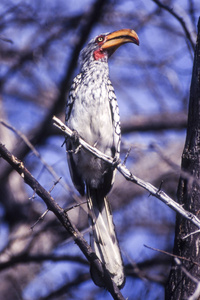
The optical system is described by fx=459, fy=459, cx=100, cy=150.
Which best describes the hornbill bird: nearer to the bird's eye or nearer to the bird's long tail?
the bird's long tail

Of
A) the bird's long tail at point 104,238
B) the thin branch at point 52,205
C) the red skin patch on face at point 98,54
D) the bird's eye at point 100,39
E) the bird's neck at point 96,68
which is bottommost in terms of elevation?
the bird's long tail at point 104,238

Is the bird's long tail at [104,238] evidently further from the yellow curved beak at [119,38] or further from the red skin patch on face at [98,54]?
the yellow curved beak at [119,38]

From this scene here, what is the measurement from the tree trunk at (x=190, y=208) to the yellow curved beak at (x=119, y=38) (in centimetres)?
109

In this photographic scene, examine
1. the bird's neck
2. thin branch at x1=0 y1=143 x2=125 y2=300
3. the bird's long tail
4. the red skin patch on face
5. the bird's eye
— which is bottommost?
the bird's long tail

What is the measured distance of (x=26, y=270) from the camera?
513 centimetres

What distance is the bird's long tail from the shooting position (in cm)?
277

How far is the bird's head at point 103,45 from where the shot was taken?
3.74 m

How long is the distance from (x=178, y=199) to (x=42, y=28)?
3371mm

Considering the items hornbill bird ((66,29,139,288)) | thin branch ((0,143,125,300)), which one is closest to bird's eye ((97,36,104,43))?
hornbill bird ((66,29,139,288))

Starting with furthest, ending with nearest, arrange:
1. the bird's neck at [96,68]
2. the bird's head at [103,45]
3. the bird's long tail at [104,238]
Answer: the bird's head at [103,45] → the bird's neck at [96,68] → the bird's long tail at [104,238]

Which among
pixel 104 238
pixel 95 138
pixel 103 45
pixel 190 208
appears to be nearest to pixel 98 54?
pixel 103 45

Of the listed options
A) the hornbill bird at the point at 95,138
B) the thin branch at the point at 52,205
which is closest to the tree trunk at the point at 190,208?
the thin branch at the point at 52,205

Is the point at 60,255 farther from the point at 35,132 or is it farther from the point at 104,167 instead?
the point at 104,167

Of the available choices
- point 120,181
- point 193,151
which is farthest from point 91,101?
point 120,181
